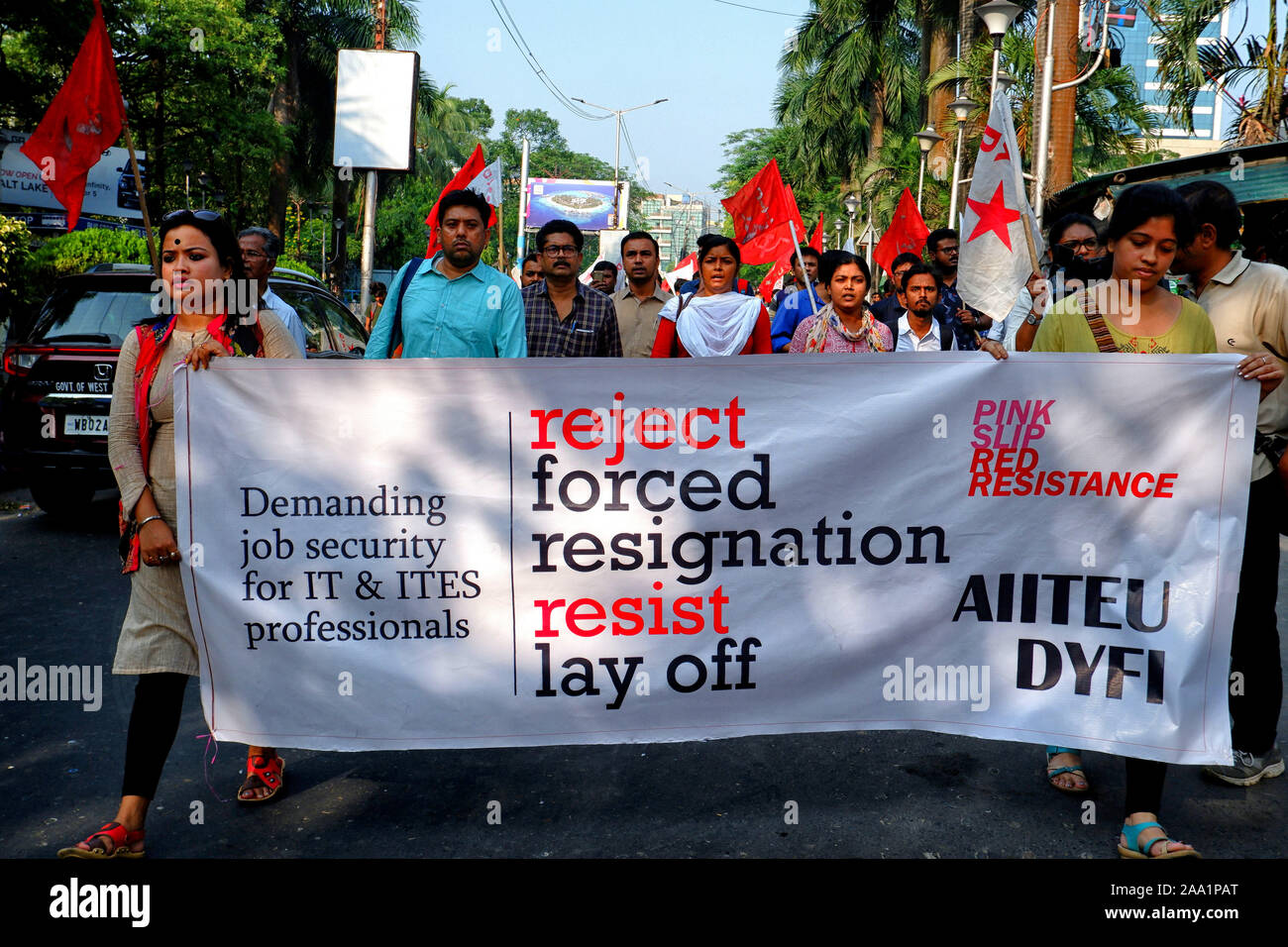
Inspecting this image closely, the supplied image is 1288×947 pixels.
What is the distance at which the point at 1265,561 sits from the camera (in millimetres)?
3719

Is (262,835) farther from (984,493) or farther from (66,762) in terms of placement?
(984,493)

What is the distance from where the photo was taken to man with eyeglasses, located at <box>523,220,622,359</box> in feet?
17.6

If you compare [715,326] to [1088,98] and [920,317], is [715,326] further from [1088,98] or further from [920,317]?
[1088,98]

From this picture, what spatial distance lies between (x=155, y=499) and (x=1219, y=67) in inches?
730

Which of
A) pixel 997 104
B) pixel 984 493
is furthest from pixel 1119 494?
pixel 997 104

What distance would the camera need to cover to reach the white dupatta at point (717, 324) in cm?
543

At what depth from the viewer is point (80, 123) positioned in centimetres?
529

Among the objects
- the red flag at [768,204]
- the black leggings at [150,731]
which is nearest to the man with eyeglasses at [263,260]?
the black leggings at [150,731]

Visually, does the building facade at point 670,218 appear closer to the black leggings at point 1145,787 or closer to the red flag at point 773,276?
the red flag at point 773,276

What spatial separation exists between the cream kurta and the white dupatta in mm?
2596

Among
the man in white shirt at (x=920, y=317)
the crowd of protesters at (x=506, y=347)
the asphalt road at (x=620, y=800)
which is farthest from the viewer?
the man in white shirt at (x=920, y=317)

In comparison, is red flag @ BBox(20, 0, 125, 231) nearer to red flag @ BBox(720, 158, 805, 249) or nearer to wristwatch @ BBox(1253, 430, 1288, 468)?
wristwatch @ BBox(1253, 430, 1288, 468)

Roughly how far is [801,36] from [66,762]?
42725 millimetres

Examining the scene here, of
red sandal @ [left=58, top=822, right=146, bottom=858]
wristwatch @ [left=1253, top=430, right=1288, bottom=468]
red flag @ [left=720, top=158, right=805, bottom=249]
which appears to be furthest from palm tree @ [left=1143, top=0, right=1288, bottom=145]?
red sandal @ [left=58, top=822, right=146, bottom=858]
